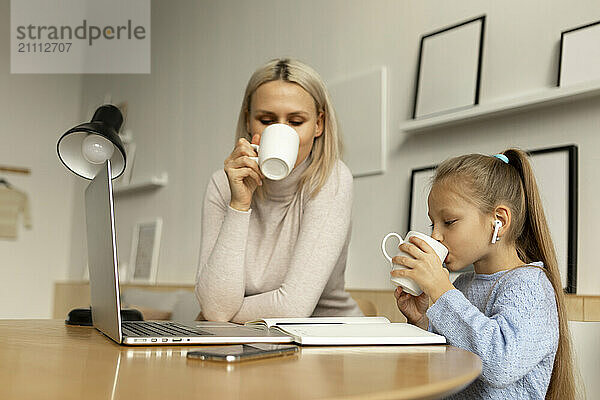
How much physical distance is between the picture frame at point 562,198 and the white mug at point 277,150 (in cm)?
82

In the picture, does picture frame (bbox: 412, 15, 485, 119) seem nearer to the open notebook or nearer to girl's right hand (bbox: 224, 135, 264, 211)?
girl's right hand (bbox: 224, 135, 264, 211)

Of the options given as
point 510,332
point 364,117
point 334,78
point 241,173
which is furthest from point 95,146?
point 334,78

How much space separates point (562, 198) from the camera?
1758 mm

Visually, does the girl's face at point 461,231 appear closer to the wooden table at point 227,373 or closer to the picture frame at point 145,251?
the wooden table at point 227,373

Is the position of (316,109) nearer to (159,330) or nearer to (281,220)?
(281,220)

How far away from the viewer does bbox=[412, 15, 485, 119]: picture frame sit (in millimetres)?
2039

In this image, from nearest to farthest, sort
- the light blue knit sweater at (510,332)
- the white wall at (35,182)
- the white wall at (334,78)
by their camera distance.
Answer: the light blue knit sweater at (510,332), the white wall at (334,78), the white wall at (35,182)

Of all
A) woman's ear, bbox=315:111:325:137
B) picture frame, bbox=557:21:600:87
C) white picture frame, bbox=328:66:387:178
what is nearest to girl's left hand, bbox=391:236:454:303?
woman's ear, bbox=315:111:325:137

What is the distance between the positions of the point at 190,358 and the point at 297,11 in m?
2.50

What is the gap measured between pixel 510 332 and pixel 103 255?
1.94 ft

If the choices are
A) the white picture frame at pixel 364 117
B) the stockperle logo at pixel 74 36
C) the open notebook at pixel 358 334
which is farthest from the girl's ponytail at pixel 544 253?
the stockperle logo at pixel 74 36

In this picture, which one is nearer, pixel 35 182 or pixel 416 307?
pixel 416 307

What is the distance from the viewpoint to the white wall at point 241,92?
74.1 inches

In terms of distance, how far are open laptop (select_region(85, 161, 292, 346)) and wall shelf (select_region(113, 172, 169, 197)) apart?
9.14 ft
